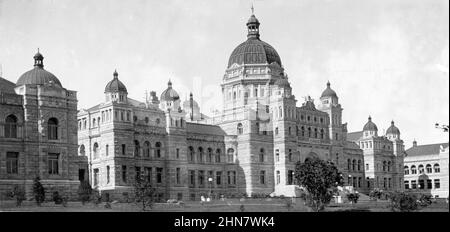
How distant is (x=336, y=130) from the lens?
98.4 metres

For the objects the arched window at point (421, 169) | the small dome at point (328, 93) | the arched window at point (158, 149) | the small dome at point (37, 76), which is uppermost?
the small dome at point (328, 93)

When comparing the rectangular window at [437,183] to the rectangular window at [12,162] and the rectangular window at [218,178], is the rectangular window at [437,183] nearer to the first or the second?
the rectangular window at [218,178]

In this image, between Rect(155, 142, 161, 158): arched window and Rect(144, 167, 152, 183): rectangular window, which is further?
Rect(155, 142, 161, 158): arched window

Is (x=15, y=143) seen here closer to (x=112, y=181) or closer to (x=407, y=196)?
(x=112, y=181)

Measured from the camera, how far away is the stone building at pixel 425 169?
390 ft

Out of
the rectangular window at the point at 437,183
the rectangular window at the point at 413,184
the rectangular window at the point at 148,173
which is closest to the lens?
the rectangular window at the point at 148,173

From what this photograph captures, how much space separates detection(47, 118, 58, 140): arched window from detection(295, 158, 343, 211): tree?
21.6 metres

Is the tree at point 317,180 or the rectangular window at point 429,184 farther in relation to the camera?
the rectangular window at point 429,184

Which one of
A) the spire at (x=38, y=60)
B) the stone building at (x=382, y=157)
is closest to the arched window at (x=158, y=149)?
the spire at (x=38, y=60)

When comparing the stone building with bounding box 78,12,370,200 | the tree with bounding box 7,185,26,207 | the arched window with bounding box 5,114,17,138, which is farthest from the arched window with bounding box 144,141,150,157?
the tree with bounding box 7,185,26,207

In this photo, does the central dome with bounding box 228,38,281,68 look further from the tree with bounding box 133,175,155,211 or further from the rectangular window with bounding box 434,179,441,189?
the tree with bounding box 133,175,155,211

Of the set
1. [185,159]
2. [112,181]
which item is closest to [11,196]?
[112,181]

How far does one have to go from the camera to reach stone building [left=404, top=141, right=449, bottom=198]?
11900cm

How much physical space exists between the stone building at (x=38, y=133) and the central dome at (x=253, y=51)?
42487mm
